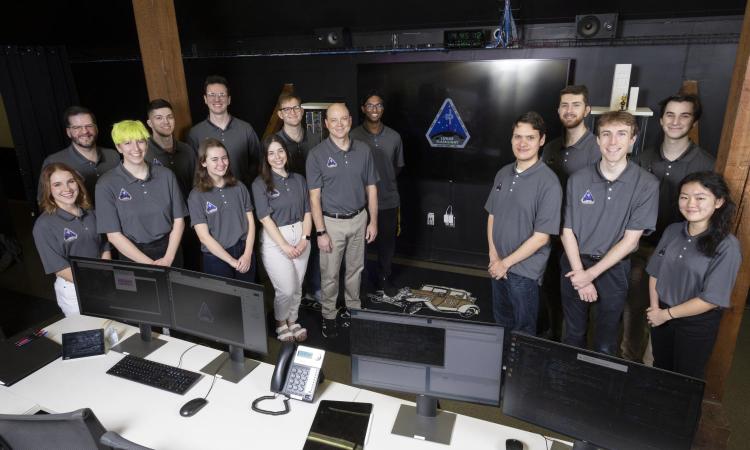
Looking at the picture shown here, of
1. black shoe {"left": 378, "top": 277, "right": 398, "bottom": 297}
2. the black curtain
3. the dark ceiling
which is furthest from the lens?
the black curtain

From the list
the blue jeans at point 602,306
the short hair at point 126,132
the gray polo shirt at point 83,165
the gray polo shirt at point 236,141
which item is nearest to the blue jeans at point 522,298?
the blue jeans at point 602,306

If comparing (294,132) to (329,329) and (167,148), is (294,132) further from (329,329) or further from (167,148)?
(329,329)

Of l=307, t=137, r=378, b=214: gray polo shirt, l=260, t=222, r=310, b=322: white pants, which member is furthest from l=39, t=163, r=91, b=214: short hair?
l=307, t=137, r=378, b=214: gray polo shirt

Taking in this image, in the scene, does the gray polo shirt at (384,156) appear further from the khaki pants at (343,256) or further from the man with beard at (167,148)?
the man with beard at (167,148)

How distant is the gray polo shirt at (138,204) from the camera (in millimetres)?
2852

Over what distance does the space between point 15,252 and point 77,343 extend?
10.1 ft

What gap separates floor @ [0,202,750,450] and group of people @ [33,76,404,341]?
69cm

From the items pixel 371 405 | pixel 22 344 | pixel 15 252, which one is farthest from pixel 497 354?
pixel 15 252

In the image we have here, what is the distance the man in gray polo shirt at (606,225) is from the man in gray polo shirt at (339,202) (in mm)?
1415

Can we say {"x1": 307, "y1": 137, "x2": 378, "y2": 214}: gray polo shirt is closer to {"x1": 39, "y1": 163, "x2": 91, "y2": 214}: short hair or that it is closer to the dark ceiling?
{"x1": 39, "y1": 163, "x2": 91, "y2": 214}: short hair

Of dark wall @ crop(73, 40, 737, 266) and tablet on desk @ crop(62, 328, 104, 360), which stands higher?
dark wall @ crop(73, 40, 737, 266)

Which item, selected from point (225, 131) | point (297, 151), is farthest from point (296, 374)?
point (225, 131)

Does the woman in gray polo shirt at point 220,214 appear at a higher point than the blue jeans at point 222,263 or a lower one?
higher

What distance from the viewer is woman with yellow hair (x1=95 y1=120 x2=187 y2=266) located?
285 cm
